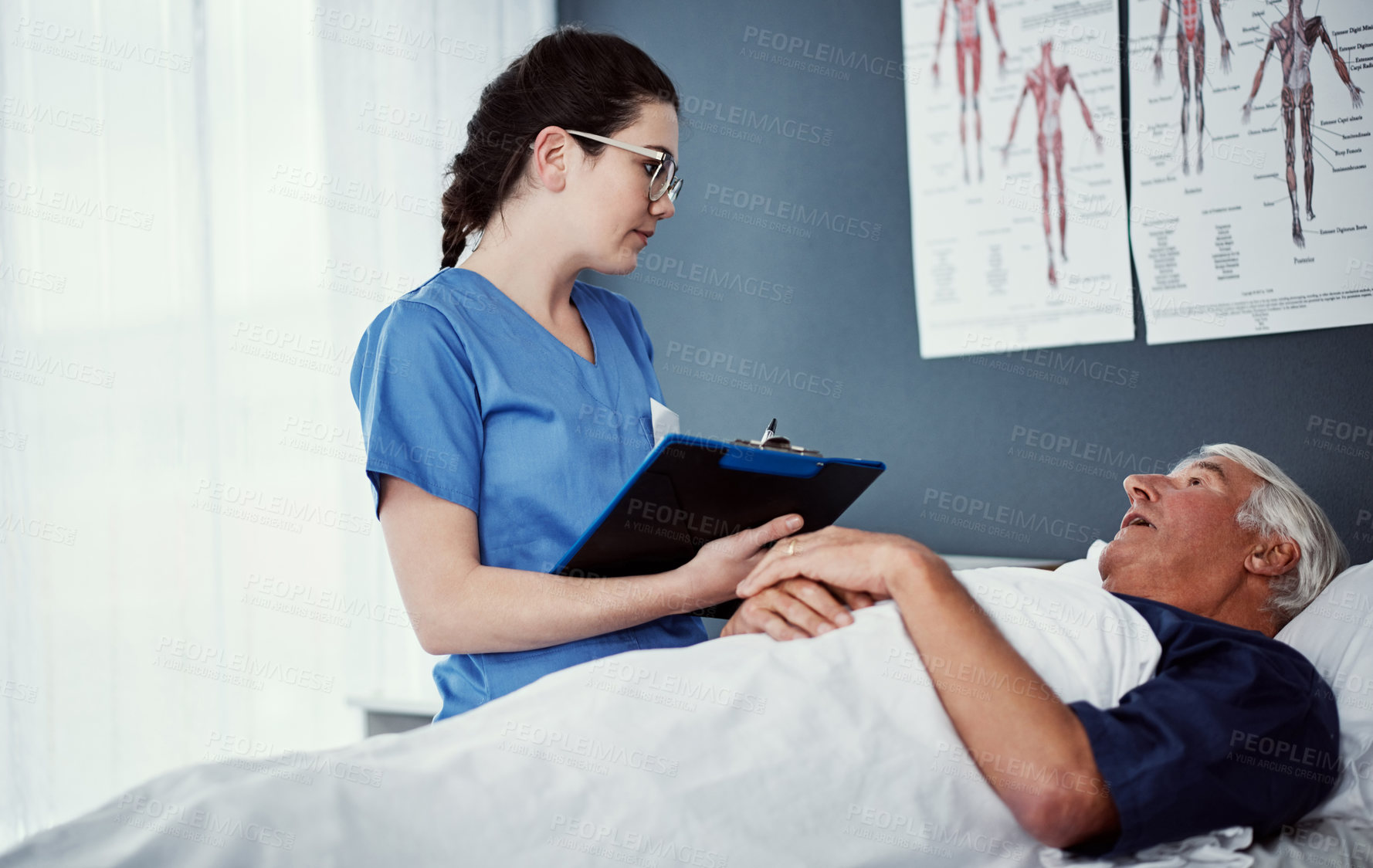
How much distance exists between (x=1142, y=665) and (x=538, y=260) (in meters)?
0.95

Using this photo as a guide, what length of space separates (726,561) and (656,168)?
558 millimetres

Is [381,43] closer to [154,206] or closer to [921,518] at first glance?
[154,206]

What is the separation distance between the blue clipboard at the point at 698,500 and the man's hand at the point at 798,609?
0.32ft

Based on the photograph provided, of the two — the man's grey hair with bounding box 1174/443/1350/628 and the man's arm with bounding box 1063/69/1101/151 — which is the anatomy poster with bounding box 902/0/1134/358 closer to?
the man's arm with bounding box 1063/69/1101/151

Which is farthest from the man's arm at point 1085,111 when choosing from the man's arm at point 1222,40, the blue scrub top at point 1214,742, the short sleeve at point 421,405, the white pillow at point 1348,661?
the short sleeve at point 421,405

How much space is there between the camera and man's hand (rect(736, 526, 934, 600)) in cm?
116

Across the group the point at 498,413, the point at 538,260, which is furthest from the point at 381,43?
the point at 498,413

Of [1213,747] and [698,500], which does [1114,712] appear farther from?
[698,500]

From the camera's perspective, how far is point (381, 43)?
255cm

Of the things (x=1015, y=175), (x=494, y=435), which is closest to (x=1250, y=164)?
(x=1015, y=175)

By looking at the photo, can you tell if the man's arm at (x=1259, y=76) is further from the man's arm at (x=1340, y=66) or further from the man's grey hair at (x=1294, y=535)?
the man's grey hair at (x=1294, y=535)

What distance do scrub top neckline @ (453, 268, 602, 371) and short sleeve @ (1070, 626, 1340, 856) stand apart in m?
0.80

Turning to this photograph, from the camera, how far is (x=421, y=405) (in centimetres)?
120

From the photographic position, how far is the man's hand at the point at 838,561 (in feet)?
3.82
